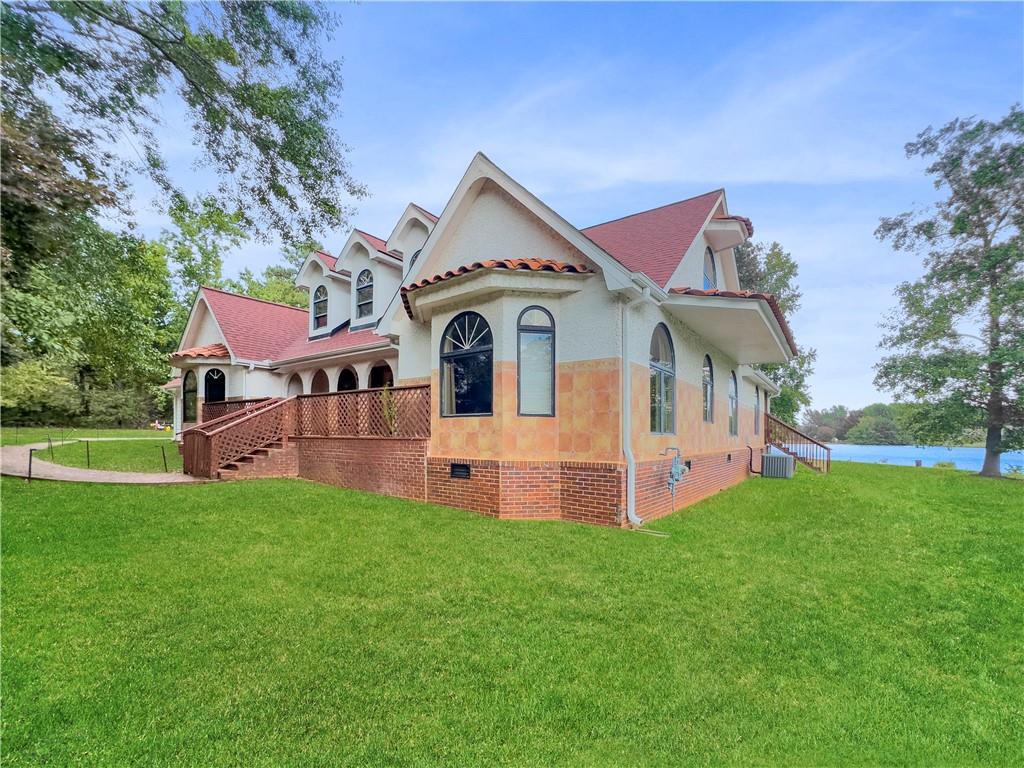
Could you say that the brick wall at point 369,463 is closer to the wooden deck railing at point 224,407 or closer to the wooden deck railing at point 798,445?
the wooden deck railing at point 224,407

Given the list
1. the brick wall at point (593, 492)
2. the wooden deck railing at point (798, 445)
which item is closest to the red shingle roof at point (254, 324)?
the brick wall at point (593, 492)

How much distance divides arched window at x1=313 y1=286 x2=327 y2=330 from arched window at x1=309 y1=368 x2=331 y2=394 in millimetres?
1757

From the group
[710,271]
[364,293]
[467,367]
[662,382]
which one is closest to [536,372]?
[467,367]

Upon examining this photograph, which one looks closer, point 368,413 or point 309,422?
point 368,413

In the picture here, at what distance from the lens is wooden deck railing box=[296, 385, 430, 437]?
973cm

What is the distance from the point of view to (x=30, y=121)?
6.35m

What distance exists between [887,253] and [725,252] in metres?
14.8

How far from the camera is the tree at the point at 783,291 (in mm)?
29859

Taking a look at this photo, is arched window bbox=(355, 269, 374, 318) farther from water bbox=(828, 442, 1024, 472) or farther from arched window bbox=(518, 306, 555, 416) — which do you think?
water bbox=(828, 442, 1024, 472)

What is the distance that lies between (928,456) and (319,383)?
30.8 m

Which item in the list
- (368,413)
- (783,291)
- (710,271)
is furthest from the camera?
(783,291)

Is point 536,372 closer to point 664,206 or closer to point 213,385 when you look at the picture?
point 664,206

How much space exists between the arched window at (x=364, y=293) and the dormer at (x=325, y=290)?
923 millimetres

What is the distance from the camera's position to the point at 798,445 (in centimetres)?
2112
